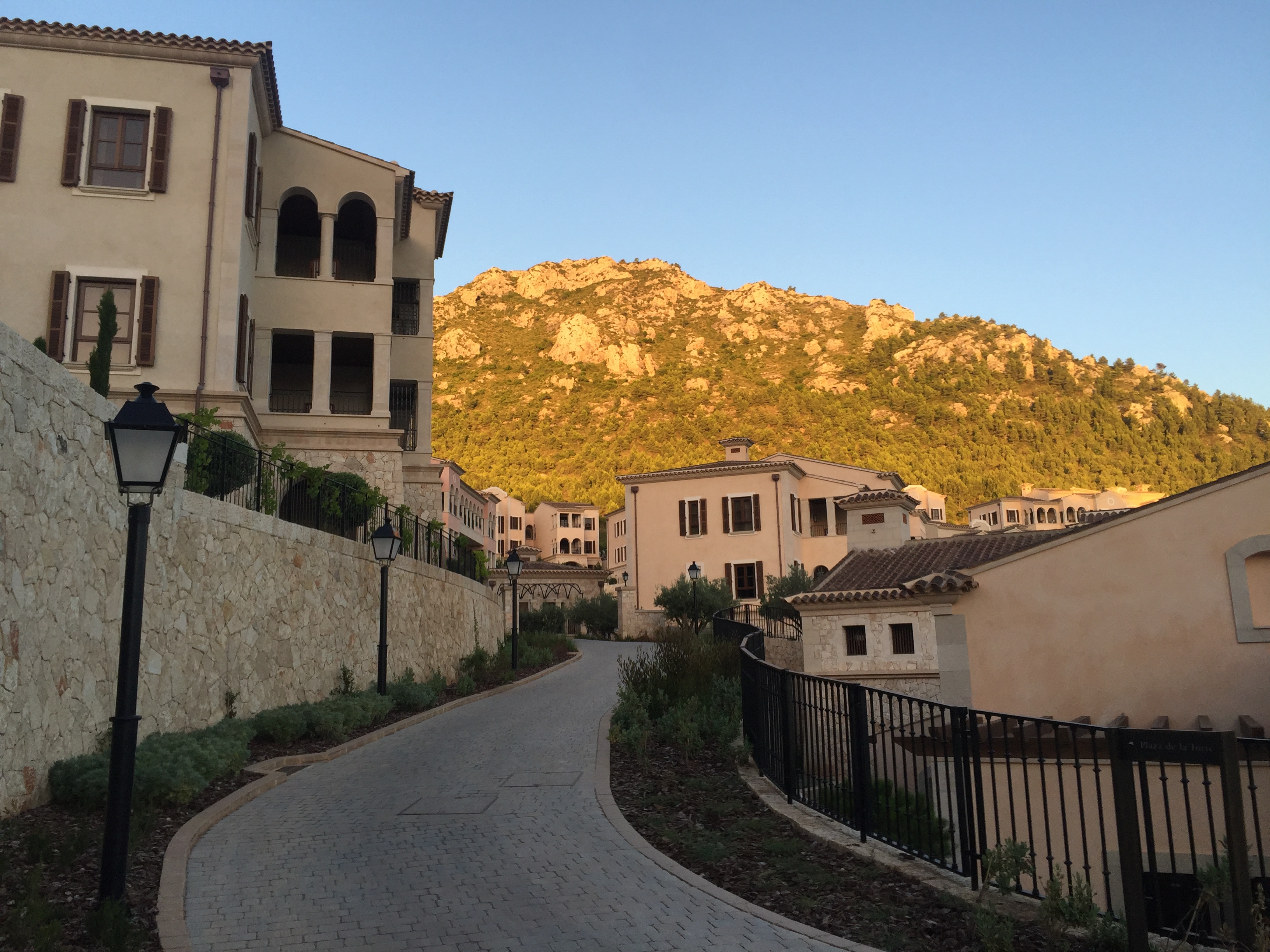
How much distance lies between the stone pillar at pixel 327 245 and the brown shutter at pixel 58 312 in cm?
597

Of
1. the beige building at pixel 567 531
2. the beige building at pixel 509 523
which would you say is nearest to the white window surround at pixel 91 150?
the beige building at pixel 509 523

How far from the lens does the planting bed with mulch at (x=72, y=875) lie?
16.8 ft

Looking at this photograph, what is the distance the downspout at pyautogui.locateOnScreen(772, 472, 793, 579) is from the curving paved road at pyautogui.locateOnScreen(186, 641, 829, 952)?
34.7 m

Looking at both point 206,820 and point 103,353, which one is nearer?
point 206,820

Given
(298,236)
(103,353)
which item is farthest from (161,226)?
(103,353)

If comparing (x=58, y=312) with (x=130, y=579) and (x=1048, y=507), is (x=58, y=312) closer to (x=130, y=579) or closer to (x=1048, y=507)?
(x=130, y=579)

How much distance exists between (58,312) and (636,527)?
33.0 metres

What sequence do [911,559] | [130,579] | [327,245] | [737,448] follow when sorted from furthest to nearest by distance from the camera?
[737,448], [911,559], [327,245], [130,579]

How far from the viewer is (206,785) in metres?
9.52

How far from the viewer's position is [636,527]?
161ft

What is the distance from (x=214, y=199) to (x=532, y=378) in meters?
99.1

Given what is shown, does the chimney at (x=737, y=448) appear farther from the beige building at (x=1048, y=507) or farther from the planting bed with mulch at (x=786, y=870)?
the planting bed with mulch at (x=786, y=870)

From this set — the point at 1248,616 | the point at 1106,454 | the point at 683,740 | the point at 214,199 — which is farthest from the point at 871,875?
the point at 1106,454

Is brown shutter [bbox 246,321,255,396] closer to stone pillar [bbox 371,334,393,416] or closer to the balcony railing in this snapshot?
the balcony railing
